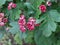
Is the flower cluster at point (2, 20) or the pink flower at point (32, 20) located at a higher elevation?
the pink flower at point (32, 20)

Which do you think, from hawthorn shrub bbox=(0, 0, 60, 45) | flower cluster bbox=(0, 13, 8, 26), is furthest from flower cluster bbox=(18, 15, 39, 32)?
flower cluster bbox=(0, 13, 8, 26)

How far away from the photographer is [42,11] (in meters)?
1.21

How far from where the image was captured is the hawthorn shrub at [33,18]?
1.17 m

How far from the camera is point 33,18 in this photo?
119 cm

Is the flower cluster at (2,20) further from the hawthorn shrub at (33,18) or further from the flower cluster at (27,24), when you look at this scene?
the flower cluster at (27,24)

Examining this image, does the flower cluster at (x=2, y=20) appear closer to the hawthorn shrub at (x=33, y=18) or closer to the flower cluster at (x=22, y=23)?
the hawthorn shrub at (x=33, y=18)

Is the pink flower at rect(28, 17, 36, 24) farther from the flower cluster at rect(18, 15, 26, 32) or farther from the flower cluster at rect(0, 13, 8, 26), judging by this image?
the flower cluster at rect(0, 13, 8, 26)

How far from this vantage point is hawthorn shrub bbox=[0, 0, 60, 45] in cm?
117

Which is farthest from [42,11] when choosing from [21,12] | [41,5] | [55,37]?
[55,37]

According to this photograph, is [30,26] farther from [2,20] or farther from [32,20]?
[2,20]

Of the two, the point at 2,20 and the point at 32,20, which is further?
the point at 2,20

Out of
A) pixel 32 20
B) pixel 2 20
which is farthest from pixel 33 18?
pixel 2 20

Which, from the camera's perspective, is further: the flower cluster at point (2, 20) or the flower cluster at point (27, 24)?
the flower cluster at point (2, 20)

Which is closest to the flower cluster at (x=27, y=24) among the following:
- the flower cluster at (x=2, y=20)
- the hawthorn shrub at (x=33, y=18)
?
the hawthorn shrub at (x=33, y=18)
